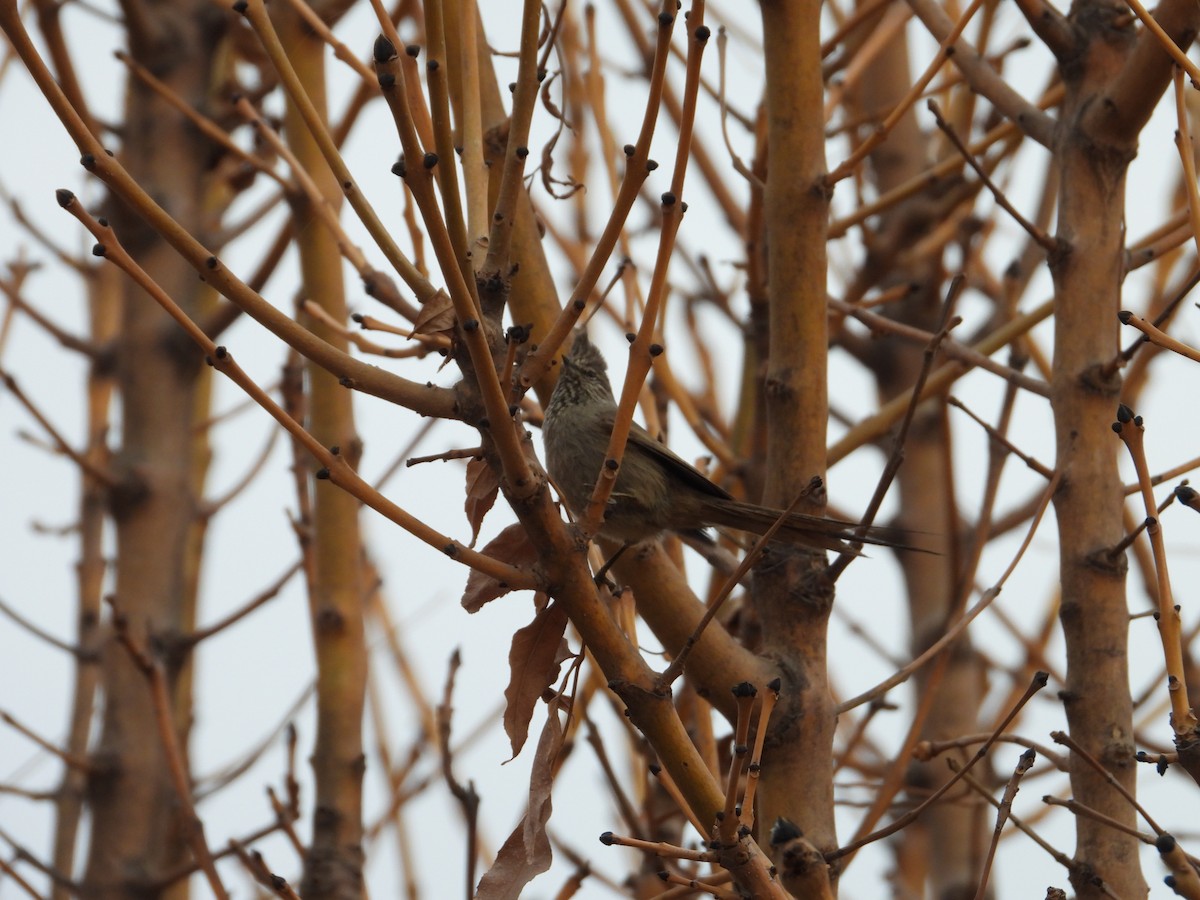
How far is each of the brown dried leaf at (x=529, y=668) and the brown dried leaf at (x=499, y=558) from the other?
73 millimetres

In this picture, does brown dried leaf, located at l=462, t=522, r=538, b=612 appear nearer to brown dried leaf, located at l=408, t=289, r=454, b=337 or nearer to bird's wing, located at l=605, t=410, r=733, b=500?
brown dried leaf, located at l=408, t=289, r=454, b=337

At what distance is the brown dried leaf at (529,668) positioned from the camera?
6.40 ft

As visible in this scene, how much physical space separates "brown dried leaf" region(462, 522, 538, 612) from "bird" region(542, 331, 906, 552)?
2.38ft

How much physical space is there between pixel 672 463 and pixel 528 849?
1280 millimetres

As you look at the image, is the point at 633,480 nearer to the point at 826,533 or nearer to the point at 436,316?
the point at 826,533

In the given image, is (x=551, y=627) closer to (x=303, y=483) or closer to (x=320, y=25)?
(x=320, y=25)

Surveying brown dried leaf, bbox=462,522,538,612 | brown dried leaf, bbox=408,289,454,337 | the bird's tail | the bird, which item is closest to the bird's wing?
the bird

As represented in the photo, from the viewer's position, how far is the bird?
2.87m

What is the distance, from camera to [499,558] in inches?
78.5

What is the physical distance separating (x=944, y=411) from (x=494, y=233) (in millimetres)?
1784

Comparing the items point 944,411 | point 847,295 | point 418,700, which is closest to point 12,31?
point 944,411

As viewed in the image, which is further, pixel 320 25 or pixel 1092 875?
pixel 320 25

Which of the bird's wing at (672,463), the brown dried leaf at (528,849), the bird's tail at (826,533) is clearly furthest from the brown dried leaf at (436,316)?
the bird's wing at (672,463)

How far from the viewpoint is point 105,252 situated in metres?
1.61
